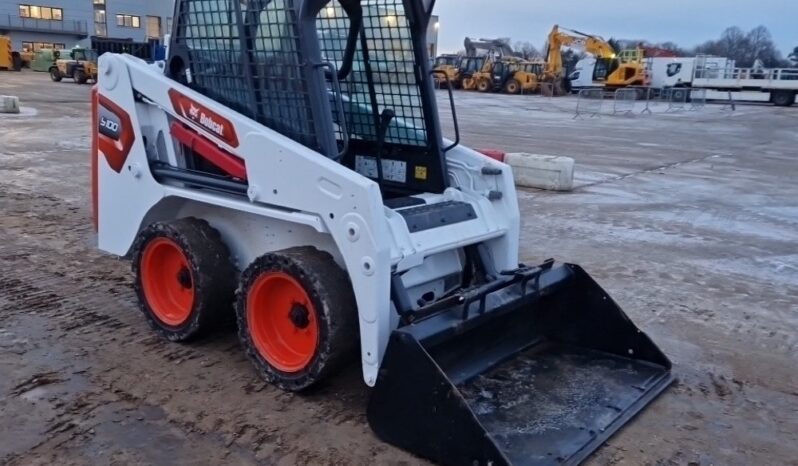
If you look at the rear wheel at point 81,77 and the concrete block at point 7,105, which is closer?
the concrete block at point 7,105

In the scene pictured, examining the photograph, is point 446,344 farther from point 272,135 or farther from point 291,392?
point 272,135

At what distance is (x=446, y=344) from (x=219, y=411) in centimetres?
113

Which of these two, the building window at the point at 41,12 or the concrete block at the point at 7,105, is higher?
the building window at the point at 41,12

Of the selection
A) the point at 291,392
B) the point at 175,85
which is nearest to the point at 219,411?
the point at 291,392

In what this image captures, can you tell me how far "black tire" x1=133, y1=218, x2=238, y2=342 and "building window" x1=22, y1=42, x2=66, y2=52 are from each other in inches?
2569

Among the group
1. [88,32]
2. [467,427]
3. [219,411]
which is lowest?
[219,411]

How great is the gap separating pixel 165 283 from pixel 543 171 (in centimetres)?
671

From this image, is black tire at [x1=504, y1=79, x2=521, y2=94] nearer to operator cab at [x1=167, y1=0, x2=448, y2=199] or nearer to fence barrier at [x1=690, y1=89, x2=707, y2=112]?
fence barrier at [x1=690, y1=89, x2=707, y2=112]

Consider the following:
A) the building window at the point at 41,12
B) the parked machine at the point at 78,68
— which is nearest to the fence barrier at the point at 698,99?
the parked machine at the point at 78,68

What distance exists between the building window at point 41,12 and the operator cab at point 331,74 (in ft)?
220

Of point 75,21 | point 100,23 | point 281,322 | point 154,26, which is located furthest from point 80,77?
point 154,26

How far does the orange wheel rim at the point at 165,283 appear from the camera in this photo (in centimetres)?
426

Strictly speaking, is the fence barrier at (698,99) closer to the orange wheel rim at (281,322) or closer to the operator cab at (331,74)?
the operator cab at (331,74)

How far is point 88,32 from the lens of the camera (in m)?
66.0
